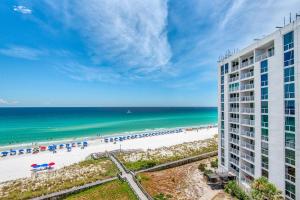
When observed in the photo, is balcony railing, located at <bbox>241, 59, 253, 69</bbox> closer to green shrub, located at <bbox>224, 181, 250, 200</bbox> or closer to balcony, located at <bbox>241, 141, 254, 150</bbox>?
balcony, located at <bbox>241, 141, 254, 150</bbox>

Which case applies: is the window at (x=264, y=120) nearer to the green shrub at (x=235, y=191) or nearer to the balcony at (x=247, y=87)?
the balcony at (x=247, y=87)

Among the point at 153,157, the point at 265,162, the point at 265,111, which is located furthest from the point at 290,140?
the point at 153,157

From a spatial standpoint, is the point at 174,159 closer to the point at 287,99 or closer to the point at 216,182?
the point at 216,182

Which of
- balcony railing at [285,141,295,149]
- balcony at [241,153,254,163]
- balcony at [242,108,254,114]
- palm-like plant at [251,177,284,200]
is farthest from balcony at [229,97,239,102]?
palm-like plant at [251,177,284,200]

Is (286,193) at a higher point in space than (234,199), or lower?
higher

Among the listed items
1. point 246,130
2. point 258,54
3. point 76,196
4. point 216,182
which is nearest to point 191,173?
point 216,182

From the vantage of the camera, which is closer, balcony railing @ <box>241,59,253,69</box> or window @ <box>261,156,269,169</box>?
window @ <box>261,156,269,169</box>

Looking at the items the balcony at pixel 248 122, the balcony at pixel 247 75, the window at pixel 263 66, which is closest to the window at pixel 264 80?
the window at pixel 263 66
